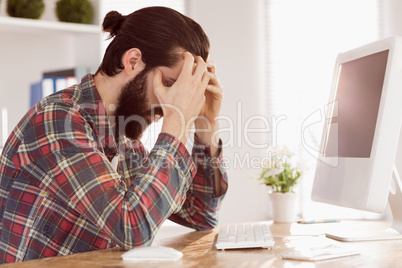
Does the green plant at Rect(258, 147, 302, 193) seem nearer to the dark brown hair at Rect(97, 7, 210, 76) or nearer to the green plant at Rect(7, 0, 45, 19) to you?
the dark brown hair at Rect(97, 7, 210, 76)

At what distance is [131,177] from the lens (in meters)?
1.58

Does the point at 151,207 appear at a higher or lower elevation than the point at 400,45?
lower

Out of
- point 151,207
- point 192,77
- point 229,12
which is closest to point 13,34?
point 229,12

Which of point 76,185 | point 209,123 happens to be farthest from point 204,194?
point 76,185

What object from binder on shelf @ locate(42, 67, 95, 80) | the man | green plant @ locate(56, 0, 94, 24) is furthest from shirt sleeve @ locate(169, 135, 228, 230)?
green plant @ locate(56, 0, 94, 24)

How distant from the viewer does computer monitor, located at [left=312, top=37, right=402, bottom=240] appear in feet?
4.10

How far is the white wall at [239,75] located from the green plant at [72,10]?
74 cm

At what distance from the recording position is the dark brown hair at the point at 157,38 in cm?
137

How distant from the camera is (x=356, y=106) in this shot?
1412 mm

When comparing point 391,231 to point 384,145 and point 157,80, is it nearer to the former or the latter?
point 384,145

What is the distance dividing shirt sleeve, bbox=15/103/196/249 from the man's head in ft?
0.72

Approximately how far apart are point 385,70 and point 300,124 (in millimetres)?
1874

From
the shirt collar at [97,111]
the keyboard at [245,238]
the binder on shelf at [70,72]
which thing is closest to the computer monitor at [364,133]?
the keyboard at [245,238]

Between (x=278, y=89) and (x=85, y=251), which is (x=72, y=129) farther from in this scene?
(x=278, y=89)
